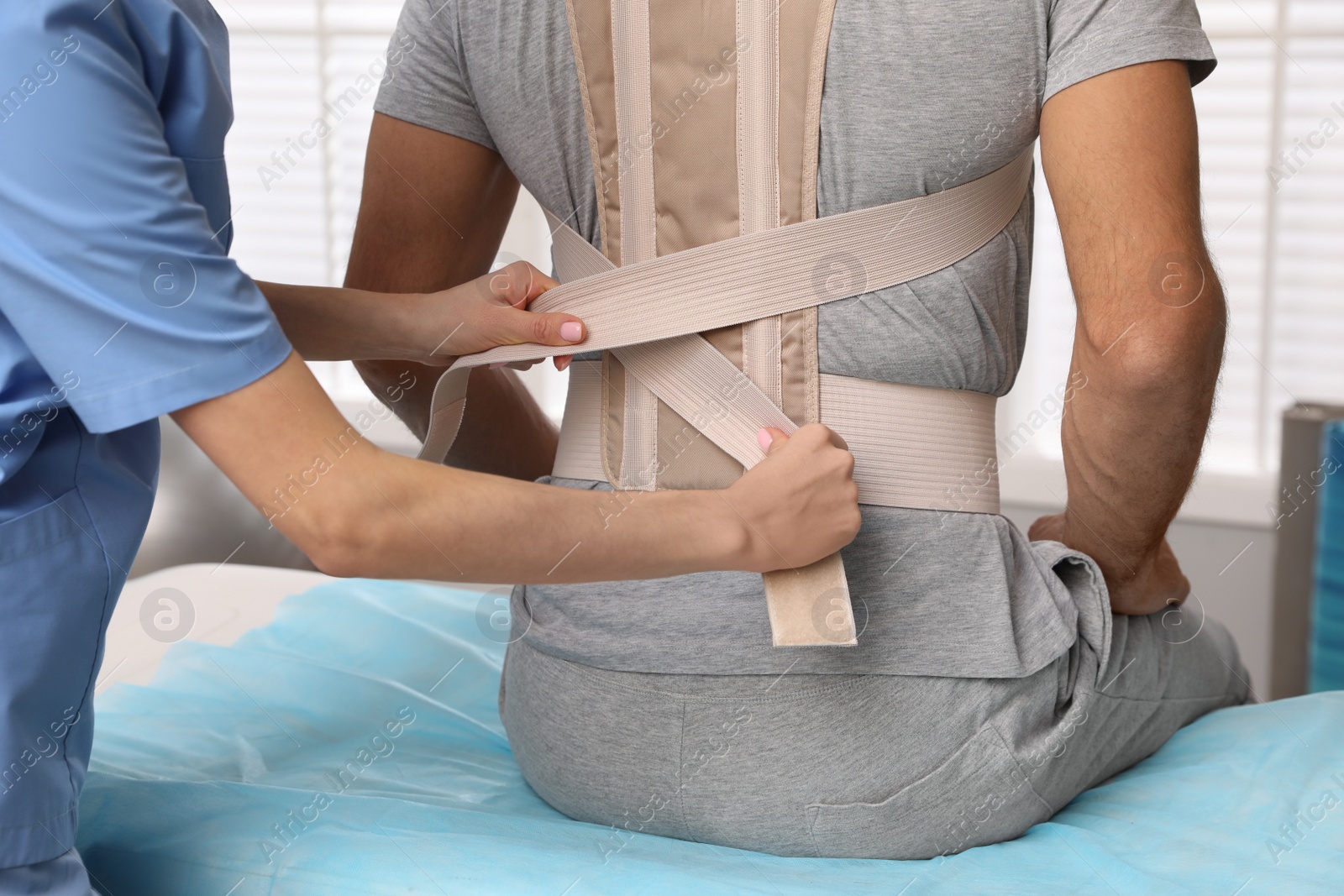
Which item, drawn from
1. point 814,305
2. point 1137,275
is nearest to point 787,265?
point 814,305

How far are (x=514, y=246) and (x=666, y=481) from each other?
6.46 feet

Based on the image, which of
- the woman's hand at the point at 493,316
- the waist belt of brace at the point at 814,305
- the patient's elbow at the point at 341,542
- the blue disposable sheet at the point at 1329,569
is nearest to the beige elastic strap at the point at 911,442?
the waist belt of brace at the point at 814,305

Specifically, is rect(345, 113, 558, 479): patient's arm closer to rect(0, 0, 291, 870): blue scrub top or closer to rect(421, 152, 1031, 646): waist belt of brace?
rect(421, 152, 1031, 646): waist belt of brace

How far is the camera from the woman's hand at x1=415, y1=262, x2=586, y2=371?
934 mm

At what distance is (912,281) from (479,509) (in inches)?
15.1

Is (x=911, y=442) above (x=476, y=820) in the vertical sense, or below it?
above

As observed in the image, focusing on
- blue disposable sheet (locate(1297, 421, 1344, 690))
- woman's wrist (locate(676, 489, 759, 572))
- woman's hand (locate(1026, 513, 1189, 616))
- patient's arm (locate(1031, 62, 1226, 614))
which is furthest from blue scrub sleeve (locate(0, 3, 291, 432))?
blue disposable sheet (locate(1297, 421, 1344, 690))

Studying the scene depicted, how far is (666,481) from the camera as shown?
950 mm

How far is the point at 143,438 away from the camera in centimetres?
78

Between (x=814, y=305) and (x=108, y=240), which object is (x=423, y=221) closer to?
(x=814, y=305)

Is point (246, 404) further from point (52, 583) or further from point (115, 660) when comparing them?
point (115, 660)

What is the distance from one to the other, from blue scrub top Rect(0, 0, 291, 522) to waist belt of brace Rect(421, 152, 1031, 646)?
1.03ft

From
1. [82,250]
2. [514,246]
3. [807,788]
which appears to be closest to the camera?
[82,250]

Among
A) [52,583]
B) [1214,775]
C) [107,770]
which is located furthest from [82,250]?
[1214,775]
